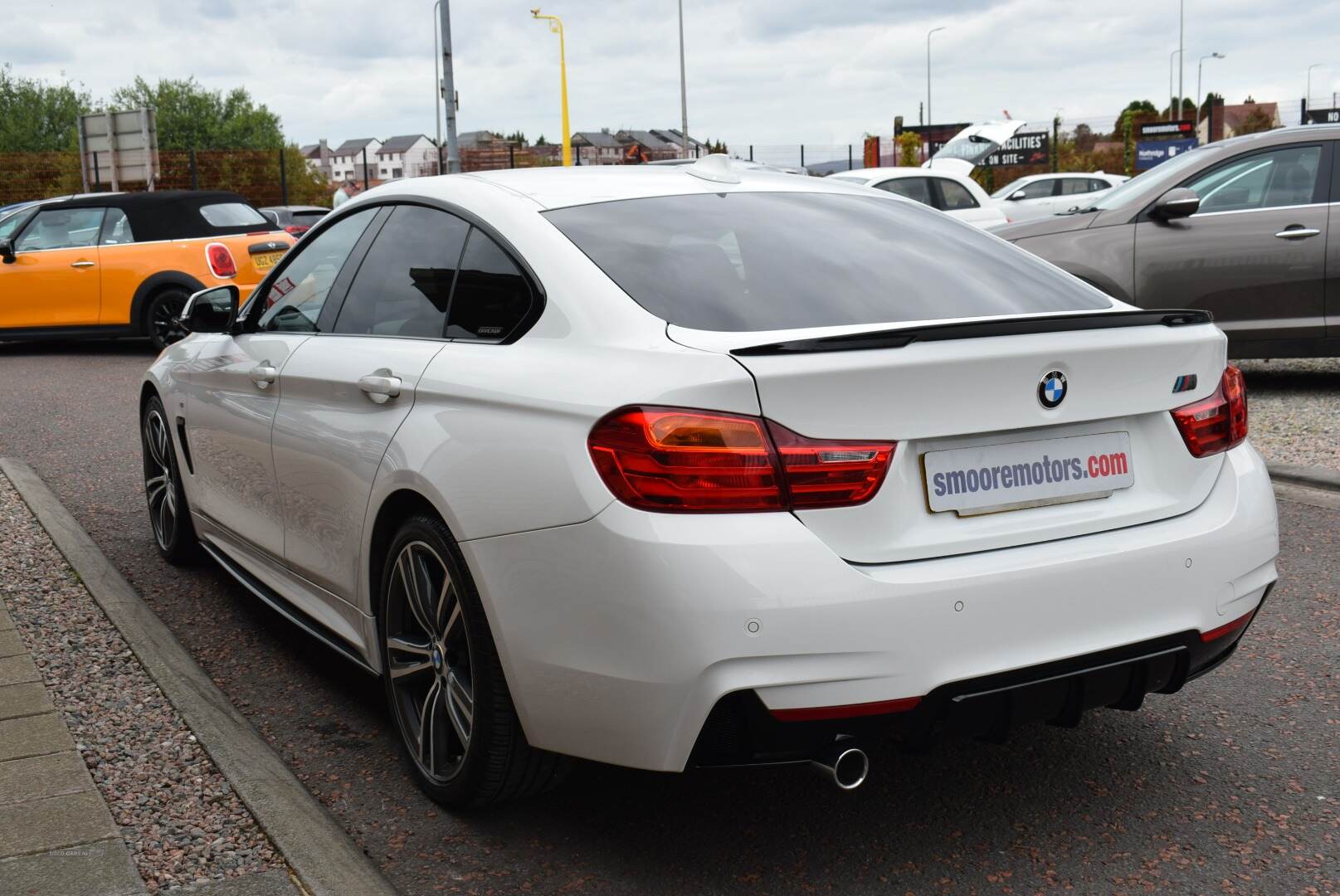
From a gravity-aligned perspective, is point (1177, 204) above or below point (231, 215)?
below

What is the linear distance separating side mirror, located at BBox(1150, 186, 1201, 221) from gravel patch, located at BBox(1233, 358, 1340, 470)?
130 cm

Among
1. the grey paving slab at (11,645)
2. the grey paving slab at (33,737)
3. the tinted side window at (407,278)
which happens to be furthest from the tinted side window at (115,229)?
the grey paving slab at (33,737)

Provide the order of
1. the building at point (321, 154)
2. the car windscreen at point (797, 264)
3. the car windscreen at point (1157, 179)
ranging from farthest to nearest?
1. the building at point (321, 154)
2. the car windscreen at point (1157, 179)
3. the car windscreen at point (797, 264)

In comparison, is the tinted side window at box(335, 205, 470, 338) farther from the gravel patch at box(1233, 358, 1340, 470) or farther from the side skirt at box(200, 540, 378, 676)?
the gravel patch at box(1233, 358, 1340, 470)

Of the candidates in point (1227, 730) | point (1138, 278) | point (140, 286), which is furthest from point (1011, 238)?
point (140, 286)

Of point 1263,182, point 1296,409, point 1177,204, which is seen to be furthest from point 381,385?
point 1263,182

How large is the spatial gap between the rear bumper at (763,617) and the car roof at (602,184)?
3.56 ft

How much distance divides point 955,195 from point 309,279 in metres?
14.0

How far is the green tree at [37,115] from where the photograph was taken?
9950 cm

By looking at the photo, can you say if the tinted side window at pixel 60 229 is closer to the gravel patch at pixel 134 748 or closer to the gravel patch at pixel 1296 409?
the gravel patch at pixel 134 748

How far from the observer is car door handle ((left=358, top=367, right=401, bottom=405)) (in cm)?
347

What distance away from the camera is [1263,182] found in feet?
30.2

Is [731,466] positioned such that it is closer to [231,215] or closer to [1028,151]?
[231,215]

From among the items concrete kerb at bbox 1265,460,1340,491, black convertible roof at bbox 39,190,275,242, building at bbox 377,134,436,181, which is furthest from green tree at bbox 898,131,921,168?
building at bbox 377,134,436,181
